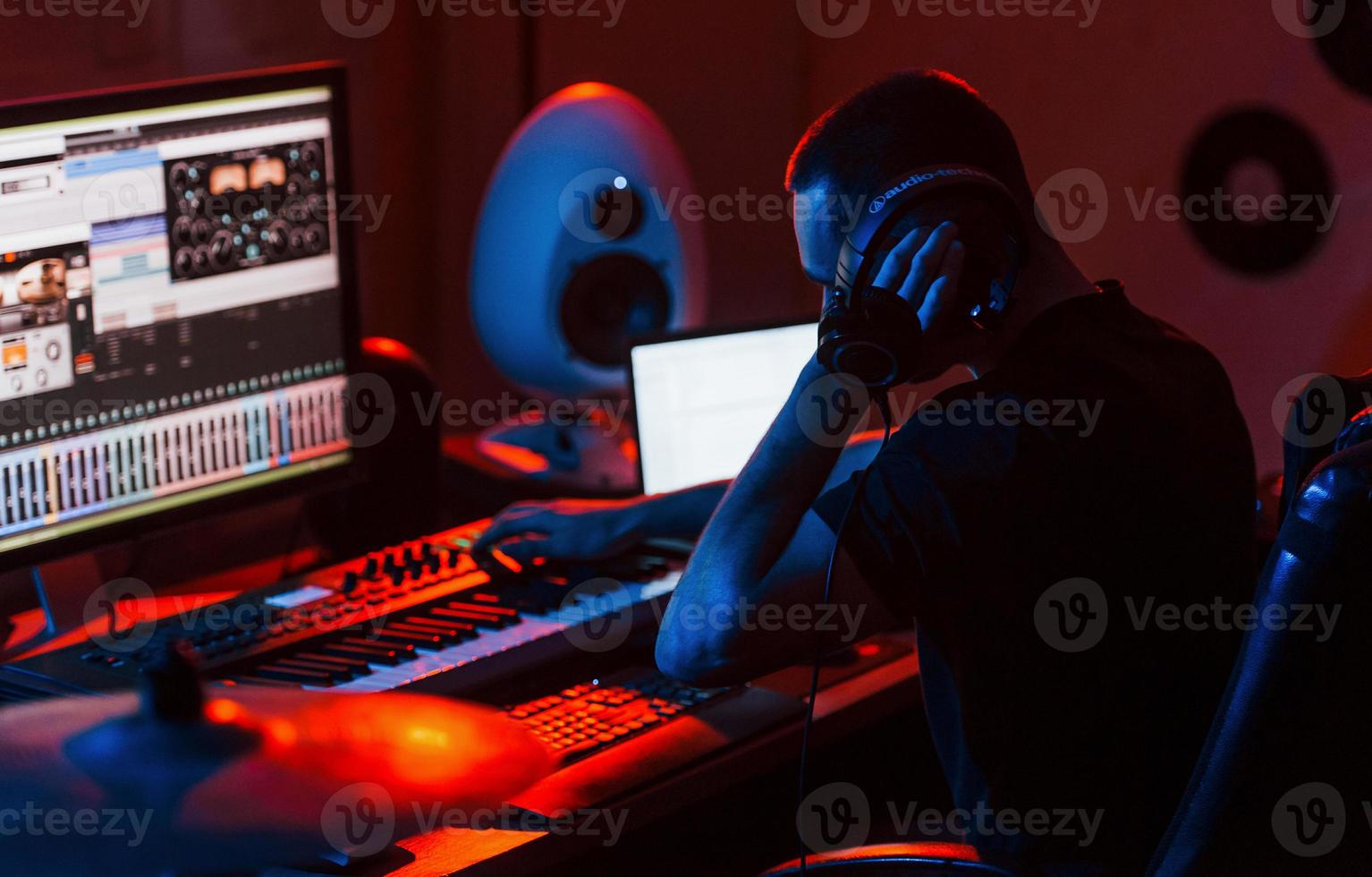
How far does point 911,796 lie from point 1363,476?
121cm

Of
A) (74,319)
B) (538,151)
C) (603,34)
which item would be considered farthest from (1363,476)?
(603,34)

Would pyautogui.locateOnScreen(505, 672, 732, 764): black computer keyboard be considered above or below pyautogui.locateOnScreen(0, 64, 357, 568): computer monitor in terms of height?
below

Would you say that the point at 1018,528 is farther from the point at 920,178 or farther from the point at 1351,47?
the point at 1351,47

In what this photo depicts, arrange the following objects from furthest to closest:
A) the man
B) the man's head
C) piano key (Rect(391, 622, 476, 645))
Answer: piano key (Rect(391, 622, 476, 645)) → the man's head → the man

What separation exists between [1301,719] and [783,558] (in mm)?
458

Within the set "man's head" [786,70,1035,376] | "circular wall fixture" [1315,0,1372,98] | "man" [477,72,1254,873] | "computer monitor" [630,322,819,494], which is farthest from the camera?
"circular wall fixture" [1315,0,1372,98]

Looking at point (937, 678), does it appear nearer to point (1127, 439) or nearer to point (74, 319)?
point (1127, 439)

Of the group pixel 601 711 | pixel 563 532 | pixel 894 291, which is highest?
pixel 894 291

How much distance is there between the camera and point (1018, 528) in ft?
3.67

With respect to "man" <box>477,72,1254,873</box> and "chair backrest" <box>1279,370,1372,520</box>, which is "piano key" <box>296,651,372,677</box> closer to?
"man" <box>477,72,1254,873</box>

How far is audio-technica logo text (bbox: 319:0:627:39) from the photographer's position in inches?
83.2

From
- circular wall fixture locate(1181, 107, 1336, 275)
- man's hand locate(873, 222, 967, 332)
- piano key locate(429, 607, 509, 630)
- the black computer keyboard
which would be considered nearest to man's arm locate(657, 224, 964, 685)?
man's hand locate(873, 222, 967, 332)

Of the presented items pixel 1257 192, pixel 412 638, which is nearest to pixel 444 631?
pixel 412 638

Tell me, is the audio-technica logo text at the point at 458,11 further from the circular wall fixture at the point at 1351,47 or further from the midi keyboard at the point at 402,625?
the circular wall fixture at the point at 1351,47
